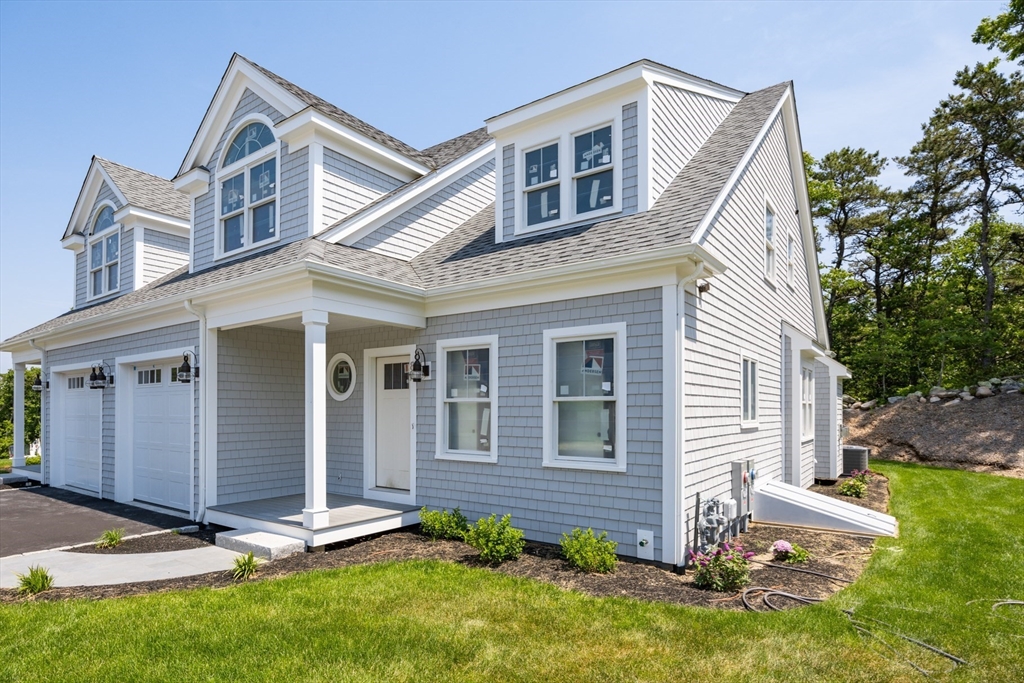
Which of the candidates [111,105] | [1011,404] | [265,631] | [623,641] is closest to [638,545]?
[623,641]

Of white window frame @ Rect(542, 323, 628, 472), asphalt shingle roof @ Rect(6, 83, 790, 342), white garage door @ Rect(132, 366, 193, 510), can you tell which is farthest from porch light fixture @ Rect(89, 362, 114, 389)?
white window frame @ Rect(542, 323, 628, 472)

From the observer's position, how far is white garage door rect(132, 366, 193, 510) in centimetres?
947

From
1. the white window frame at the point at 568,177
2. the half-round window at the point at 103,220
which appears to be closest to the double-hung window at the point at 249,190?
the white window frame at the point at 568,177

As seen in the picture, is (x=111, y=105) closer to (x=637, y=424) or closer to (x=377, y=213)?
(x=377, y=213)

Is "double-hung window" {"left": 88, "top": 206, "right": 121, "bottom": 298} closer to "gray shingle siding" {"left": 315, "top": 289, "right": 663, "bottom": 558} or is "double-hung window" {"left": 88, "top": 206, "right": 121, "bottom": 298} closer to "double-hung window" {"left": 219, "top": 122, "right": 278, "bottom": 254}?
"double-hung window" {"left": 219, "top": 122, "right": 278, "bottom": 254}

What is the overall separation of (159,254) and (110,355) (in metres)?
2.95

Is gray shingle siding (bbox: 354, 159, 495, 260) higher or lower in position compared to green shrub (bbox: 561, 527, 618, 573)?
higher

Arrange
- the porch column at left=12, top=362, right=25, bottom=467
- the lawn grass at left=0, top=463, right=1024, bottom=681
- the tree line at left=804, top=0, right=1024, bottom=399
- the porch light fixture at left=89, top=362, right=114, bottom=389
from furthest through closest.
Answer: the tree line at left=804, top=0, right=1024, bottom=399
the porch column at left=12, top=362, right=25, bottom=467
the porch light fixture at left=89, top=362, right=114, bottom=389
the lawn grass at left=0, top=463, right=1024, bottom=681

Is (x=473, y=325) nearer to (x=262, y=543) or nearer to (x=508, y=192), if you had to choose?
(x=508, y=192)

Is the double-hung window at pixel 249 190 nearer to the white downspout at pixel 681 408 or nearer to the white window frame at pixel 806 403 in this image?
the white downspout at pixel 681 408

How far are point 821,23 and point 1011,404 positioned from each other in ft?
44.9

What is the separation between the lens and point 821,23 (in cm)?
866

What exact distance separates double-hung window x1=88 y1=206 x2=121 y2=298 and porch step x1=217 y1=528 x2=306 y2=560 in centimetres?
873

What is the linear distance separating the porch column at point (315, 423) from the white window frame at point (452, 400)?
65.3 inches
